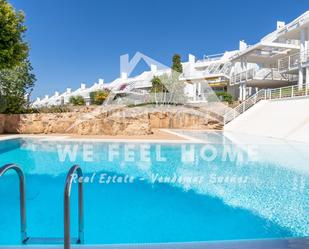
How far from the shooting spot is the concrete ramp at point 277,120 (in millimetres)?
14930

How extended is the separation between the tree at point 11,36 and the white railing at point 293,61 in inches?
928

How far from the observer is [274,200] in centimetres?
531

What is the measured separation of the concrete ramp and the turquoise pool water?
4488 mm

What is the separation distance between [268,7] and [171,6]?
910 centimetres

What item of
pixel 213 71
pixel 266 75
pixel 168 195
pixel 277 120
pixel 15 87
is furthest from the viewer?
pixel 213 71

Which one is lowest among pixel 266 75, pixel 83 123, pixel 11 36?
pixel 83 123

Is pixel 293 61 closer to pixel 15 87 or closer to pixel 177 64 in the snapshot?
pixel 177 64

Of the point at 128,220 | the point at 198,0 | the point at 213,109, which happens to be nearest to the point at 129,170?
the point at 128,220

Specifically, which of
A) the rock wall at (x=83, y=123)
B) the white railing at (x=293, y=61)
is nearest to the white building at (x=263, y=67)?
the white railing at (x=293, y=61)

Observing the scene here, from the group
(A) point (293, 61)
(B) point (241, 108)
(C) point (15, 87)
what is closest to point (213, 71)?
(A) point (293, 61)

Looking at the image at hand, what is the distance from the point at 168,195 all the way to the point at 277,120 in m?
14.8

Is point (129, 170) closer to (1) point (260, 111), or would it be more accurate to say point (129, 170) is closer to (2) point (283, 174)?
(2) point (283, 174)

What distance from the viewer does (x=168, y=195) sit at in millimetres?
5750

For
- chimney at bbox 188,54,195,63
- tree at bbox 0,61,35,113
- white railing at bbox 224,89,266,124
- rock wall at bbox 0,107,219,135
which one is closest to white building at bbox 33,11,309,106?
chimney at bbox 188,54,195,63
